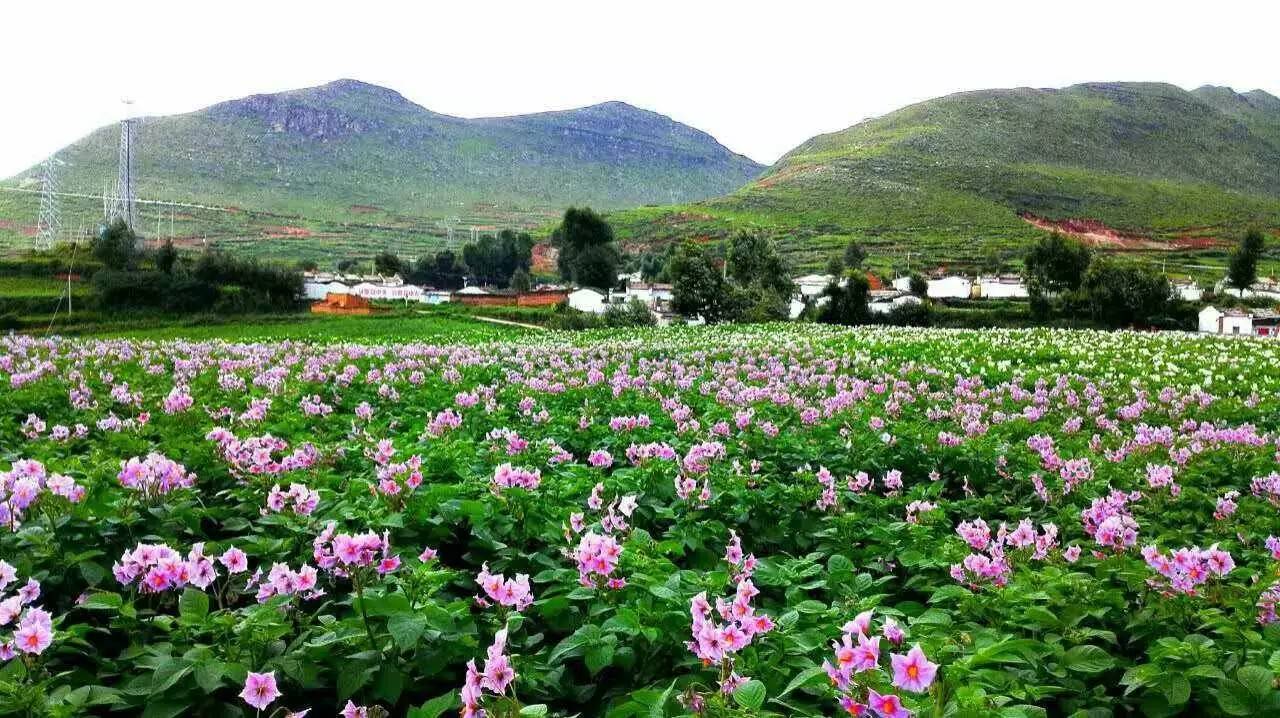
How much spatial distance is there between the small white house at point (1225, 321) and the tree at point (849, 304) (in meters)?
27.7

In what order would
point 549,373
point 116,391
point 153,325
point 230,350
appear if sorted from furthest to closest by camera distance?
point 153,325, point 230,350, point 549,373, point 116,391

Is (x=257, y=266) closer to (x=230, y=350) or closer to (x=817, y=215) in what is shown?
(x=230, y=350)

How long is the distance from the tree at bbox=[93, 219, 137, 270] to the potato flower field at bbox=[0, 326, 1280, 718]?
7395 cm

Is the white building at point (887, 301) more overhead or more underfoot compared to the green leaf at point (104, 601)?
more overhead

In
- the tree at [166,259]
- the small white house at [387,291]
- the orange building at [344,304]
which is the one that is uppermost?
A: the tree at [166,259]

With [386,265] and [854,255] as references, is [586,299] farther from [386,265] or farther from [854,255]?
[854,255]

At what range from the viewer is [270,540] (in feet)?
13.4

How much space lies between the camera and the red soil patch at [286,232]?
187 m

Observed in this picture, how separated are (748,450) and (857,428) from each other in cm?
166

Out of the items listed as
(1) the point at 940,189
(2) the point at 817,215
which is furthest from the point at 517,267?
(1) the point at 940,189

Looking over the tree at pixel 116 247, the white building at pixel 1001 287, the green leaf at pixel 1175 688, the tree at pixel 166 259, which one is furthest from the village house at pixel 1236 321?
the tree at pixel 116 247

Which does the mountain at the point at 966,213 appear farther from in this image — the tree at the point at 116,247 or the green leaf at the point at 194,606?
the green leaf at the point at 194,606

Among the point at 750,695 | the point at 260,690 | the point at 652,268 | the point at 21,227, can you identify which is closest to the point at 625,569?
the point at 750,695

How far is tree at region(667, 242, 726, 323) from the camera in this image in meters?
61.8
